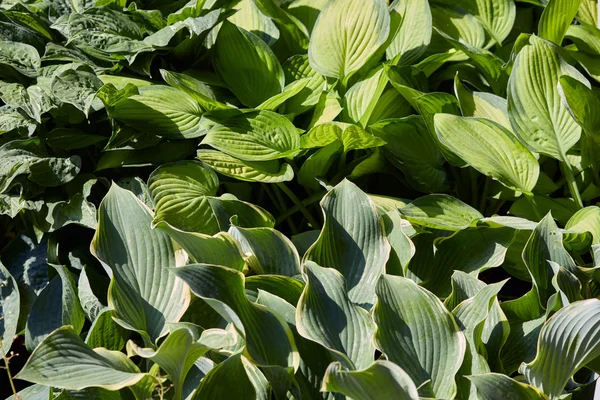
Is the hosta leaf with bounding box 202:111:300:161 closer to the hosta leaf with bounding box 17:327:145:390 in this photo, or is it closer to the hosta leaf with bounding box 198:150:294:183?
the hosta leaf with bounding box 198:150:294:183

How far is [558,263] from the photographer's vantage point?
119 centimetres

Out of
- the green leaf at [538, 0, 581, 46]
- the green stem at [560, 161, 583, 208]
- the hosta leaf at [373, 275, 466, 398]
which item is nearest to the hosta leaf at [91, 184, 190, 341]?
the hosta leaf at [373, 275, 466, 398]

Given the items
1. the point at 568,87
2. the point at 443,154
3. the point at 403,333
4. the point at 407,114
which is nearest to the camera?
the point at 403,333

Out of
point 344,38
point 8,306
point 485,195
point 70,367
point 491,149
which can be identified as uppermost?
point 344,38

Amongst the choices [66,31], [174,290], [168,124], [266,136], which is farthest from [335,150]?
[66,31]

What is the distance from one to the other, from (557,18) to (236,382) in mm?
1051

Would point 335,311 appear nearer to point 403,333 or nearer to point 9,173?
point 403,333

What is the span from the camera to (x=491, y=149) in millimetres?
1417

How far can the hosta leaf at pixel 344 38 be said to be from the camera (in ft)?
5.03

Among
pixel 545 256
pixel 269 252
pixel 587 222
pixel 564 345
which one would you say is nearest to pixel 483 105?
pixel 587 222

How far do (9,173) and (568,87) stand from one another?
107 cm

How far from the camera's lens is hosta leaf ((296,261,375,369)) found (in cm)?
105

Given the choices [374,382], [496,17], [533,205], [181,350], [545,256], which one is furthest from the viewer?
[496,17]

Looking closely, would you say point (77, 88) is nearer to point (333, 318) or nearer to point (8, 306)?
point (8, 306)
